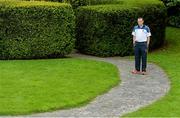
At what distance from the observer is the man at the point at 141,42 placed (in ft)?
51.4

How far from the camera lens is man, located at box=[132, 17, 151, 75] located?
51.4 ft

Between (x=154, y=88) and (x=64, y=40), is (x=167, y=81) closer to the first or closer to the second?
(x=154, y=88)

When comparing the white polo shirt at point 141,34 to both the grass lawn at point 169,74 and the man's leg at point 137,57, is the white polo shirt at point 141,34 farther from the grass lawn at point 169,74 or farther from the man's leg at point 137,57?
the grass lawn at point 169,74

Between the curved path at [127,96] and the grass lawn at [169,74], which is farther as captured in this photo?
the grass lawn at [169,74]

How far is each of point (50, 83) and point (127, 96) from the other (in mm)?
2297

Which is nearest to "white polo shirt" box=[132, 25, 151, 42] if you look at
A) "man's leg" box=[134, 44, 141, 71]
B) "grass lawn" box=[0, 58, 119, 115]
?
"man's leg" box=[134, 44, 141, 71]

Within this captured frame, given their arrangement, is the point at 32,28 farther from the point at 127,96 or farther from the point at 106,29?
the point at 127,96

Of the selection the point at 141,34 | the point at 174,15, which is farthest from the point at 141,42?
the point at 174,15

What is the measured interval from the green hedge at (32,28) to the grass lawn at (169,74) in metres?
3.43

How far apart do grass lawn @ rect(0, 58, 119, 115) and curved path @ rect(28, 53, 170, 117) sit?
0.91 ft

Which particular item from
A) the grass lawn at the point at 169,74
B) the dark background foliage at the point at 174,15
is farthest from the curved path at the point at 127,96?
the dark background foliage at the point at 174,15

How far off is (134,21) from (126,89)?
6624 mm

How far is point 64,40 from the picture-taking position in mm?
18656

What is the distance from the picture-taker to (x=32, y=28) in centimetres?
1803
